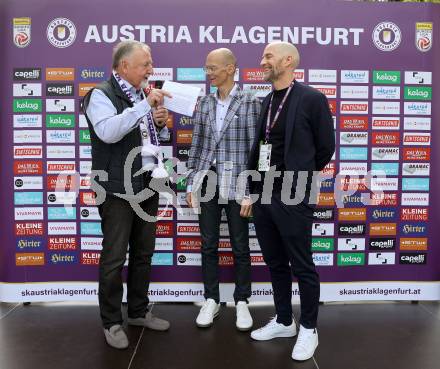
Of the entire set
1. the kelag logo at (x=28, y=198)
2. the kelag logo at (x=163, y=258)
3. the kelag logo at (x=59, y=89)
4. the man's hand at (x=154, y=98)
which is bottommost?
the kelag logo at (x=163, y=258)

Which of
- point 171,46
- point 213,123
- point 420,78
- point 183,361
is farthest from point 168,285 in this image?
point 420,78

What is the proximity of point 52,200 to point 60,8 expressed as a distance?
1419mm

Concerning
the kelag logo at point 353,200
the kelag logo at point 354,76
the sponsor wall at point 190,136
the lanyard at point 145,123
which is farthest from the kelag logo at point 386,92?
the lanyard at point 145,123

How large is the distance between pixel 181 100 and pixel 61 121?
1.06 metres

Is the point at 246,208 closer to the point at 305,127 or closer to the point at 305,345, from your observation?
the point at 305,127

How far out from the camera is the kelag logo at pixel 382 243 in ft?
11.6

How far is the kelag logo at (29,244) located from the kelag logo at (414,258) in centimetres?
278

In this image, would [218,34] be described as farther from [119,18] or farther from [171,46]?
Answer: [119,18]

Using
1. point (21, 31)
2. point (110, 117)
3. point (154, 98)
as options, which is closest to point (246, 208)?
point (154, 98)

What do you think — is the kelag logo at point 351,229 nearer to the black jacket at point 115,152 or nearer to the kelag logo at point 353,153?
the kelag logo at point 353,153

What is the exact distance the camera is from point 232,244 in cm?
313

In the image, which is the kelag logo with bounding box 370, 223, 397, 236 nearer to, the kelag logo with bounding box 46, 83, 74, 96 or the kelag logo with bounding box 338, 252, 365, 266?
the kelag logo with bounding box 338, 252, 365, 266

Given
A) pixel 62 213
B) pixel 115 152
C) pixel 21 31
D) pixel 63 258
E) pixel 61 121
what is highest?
pixel 21 31

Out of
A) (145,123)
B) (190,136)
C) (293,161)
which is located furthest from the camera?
(190,136)
